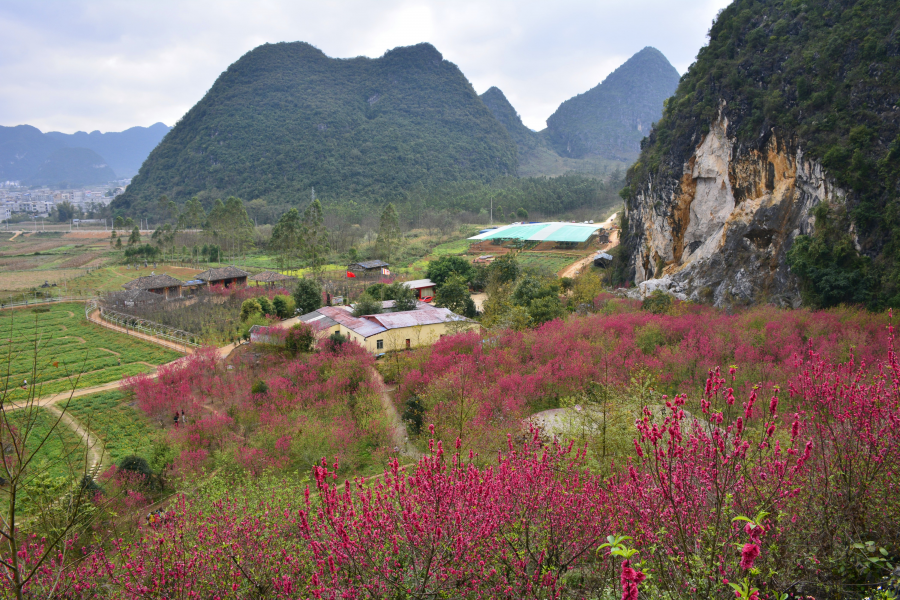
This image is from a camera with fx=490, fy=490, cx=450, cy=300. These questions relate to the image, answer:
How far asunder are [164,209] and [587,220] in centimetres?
7576

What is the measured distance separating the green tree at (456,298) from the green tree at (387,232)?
21.2 m

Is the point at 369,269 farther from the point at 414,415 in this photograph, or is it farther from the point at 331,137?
the point at 331,137

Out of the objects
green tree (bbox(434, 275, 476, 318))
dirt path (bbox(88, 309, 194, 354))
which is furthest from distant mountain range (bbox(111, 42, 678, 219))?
green tree (bbox(434, 275, 476, 318))

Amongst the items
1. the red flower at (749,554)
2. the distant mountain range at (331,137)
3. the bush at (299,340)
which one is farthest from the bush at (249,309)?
the distant mountain range at (331,137)

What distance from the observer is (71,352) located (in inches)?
976

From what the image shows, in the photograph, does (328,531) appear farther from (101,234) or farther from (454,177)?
(454,177)

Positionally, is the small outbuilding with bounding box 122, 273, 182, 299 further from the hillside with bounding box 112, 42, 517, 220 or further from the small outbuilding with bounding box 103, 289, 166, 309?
the hillside with bounding box 112, 42, 517, 220

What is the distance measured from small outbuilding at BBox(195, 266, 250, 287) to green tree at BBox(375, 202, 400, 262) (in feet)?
47.3

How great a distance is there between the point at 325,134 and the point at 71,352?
10475 centimetres

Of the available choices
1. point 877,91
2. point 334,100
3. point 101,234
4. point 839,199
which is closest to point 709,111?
point 877,91

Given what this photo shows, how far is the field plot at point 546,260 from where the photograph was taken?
44206 millimetres

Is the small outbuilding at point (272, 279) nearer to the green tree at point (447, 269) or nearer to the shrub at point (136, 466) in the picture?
the green tree at point (447, 269)

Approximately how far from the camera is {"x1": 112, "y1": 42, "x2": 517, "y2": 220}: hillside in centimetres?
10325

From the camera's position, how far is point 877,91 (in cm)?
1995
